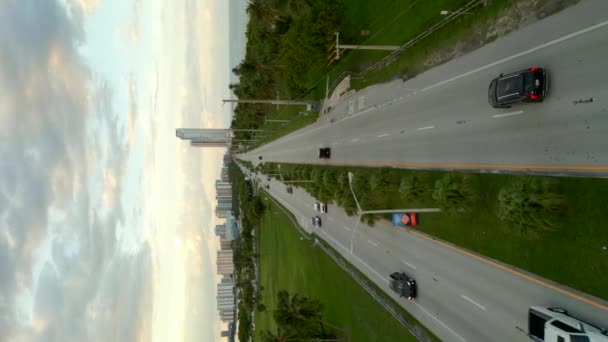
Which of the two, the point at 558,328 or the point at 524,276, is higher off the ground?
the point at 524,276

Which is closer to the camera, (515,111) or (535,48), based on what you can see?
(535,48)

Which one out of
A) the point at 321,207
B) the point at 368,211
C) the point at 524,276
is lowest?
the point at 524,276

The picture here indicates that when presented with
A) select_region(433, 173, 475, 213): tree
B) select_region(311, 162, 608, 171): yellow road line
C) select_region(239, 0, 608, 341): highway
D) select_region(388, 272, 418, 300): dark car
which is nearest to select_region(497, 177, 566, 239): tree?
select_region(311, 162, 608, 171): yellow road line

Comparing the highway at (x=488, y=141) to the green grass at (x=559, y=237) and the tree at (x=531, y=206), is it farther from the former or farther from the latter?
the tree at (x=531, y=206)

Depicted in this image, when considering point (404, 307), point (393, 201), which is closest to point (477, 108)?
point (393, 201)

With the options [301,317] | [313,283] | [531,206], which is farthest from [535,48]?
[313,283]

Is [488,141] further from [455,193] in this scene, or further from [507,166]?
[455,193]
